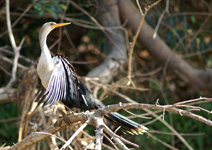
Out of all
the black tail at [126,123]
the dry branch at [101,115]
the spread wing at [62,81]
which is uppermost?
the spread wing at [62,81]

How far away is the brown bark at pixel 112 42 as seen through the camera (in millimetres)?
3381

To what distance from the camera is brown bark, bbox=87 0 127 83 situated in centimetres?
338

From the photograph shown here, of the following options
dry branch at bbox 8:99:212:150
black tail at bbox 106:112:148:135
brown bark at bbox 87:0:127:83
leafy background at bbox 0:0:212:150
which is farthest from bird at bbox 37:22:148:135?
leafy background at bbox 0:0:212:150

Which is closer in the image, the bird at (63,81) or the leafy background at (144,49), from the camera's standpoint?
the bird at (63,81)

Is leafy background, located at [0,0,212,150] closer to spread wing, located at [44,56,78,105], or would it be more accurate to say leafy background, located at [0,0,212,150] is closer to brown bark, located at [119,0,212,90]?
brown bark, located at [119,0,212,90]

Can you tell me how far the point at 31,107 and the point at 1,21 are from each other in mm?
1606

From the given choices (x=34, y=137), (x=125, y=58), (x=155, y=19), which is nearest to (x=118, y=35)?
(x=125, y=58)

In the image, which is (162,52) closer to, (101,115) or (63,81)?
(63,81)

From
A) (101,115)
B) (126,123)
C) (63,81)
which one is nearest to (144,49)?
(126,123)

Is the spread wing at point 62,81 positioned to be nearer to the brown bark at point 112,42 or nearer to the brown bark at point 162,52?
the brown bark at point 112,42

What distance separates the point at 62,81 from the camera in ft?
6.08

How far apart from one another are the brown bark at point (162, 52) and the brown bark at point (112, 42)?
5.9 inches

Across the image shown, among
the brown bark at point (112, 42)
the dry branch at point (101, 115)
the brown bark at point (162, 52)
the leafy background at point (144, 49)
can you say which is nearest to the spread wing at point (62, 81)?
the dry branch at point (101, 115)

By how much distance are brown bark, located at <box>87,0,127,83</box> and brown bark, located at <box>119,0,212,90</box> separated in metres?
0.15
